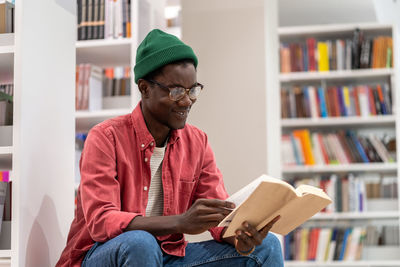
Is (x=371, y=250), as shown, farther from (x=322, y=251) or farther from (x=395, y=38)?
(x=395, y=38)

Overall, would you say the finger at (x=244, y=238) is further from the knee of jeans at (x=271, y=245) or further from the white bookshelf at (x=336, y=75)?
the white bookshelf at (x=336, y=75)

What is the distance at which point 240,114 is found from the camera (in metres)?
2.84

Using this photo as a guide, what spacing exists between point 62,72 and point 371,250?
3289 millimetres

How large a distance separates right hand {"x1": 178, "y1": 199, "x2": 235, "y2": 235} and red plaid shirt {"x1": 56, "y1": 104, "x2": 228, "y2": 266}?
157mm

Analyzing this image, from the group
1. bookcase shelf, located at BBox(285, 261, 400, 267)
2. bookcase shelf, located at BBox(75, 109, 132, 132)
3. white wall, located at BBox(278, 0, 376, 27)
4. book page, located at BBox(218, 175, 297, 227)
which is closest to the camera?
book page, located at BBox(218, 175, 297, 227)

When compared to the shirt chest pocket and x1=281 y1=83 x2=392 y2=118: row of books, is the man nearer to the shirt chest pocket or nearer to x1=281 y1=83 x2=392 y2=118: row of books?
the shirt chest pocket

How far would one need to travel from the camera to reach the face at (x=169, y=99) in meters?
1.62

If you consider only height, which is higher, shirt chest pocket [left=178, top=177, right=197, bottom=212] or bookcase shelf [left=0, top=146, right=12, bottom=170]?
bookcase shelf [left=0, top=146, right=12, bottom=170]

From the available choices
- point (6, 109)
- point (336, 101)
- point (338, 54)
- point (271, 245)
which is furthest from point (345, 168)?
point (6, 109)

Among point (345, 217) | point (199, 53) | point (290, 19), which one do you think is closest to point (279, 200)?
point (199, 53)

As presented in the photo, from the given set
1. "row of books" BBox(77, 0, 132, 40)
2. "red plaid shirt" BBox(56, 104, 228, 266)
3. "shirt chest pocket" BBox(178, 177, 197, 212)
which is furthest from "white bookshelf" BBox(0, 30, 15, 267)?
"row of books" BBox(77, 0, 132, 40)

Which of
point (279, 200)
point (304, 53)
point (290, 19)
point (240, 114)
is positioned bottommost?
point (279, 200)

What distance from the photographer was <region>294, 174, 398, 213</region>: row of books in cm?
453

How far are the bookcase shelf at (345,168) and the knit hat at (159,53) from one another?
3.08 m
